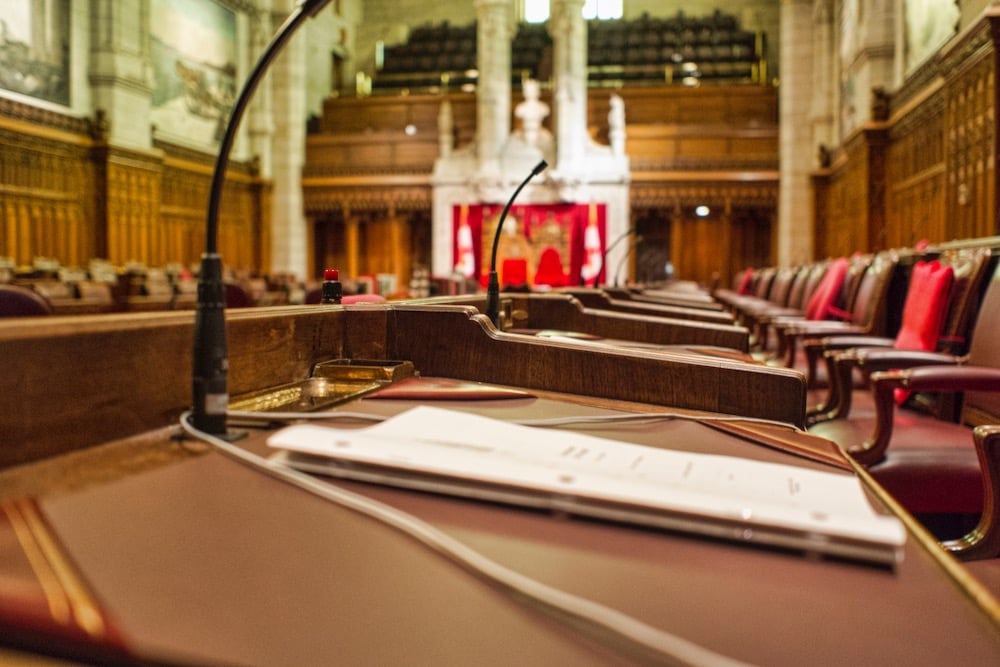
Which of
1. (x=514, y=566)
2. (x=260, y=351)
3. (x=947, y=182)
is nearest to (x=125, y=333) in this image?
(x=260, y=351)

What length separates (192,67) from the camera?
538 inches

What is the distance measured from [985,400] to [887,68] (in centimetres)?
898

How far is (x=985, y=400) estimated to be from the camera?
244 cm

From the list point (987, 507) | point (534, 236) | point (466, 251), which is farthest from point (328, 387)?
point (534, 236)

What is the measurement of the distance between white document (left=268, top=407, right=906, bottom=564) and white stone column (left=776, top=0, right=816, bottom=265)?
14174mm

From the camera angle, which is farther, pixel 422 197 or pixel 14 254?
pixel 422 197

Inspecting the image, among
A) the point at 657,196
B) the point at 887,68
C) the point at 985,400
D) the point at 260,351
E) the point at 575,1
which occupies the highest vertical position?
the point at 575,1

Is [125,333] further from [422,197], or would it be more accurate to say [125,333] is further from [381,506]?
[422,197]

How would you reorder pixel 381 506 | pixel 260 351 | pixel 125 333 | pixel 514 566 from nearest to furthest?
pixel 514 566 < pixel 381 506 < pixel 125 333 < pixel 260 351

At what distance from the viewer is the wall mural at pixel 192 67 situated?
42.1ft

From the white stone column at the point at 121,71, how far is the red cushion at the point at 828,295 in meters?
10.3

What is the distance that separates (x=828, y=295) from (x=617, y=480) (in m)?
4.87

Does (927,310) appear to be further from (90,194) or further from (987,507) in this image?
(90,194)

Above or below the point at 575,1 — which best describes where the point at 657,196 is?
below
